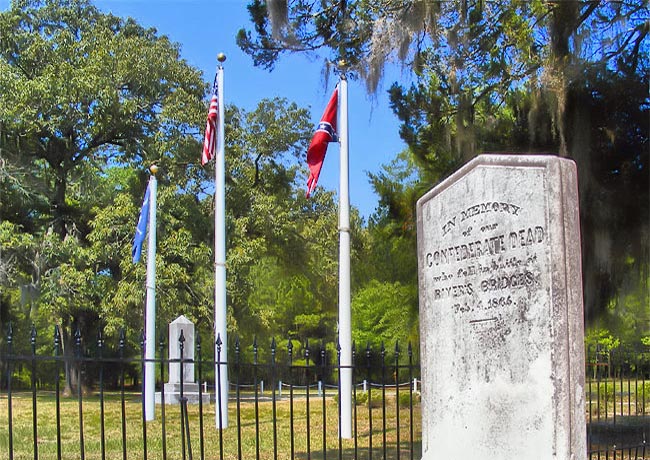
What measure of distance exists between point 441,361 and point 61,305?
18065 millimetres

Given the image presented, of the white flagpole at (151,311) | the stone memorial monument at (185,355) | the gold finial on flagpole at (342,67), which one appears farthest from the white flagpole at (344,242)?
the stone memorial monument at (185,355)

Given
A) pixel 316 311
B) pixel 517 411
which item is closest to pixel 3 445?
pixel 517 411

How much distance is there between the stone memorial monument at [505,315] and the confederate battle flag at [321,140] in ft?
16.2

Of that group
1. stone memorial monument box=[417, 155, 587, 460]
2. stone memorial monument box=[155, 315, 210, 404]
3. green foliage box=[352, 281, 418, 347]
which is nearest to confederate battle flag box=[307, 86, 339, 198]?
stone memorial monument box=[417, 155, 587, 460]

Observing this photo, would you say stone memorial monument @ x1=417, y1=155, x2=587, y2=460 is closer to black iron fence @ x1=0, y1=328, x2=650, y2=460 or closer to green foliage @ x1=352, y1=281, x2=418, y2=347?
black iron fence @ x1=0, y1=328, x2=650, y2=460

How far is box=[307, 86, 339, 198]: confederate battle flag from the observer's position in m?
9.73

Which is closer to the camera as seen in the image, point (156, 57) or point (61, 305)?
point (61, 305)

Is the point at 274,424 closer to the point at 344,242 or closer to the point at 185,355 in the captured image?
the point at 344,242

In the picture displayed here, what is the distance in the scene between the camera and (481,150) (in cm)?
938

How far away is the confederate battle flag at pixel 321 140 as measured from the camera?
9734mm

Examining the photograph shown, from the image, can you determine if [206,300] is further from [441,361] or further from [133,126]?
[441,361]

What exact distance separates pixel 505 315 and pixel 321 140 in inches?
232

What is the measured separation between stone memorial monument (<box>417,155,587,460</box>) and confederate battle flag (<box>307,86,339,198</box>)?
494 centimetres

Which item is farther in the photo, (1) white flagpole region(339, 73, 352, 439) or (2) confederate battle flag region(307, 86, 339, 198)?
(2) confederate battle flag region(307, 86, 339, 198)
